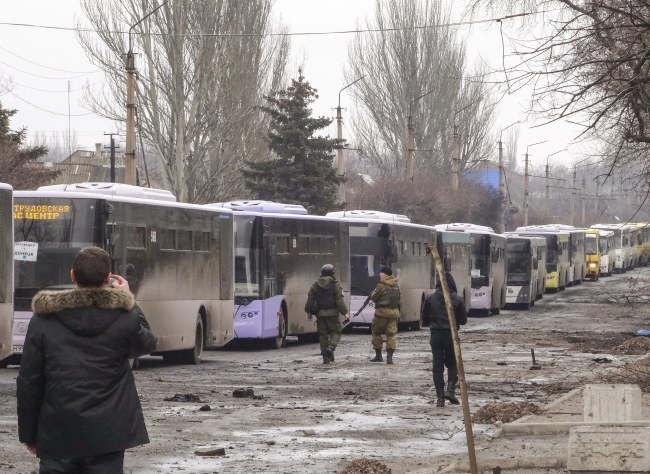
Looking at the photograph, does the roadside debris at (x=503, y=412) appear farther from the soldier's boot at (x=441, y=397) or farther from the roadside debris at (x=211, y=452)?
the roadside debris at (x=211, y=452)

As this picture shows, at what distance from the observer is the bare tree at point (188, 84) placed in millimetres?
53844

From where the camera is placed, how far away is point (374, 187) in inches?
2793

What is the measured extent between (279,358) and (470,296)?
22746 mm

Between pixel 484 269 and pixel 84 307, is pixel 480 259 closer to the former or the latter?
pixel 484 269

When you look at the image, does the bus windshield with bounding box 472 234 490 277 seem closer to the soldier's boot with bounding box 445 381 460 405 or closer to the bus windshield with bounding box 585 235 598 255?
the soldier's boot with bounding box 445 381 460 405

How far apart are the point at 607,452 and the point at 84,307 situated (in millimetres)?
4759

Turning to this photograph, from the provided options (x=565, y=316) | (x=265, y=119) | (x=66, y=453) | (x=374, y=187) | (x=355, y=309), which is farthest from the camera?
(x=374, y=187)

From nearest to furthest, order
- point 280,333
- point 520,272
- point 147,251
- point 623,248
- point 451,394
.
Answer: point 451,394 < point 147,251 < point 280,333 < point 520,272 < point 623,248

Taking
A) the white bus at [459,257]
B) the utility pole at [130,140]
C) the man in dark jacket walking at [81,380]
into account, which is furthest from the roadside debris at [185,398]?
the white bus at [459,257]

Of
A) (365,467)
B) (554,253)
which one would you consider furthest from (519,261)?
(365,467)

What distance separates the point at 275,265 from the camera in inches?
1198

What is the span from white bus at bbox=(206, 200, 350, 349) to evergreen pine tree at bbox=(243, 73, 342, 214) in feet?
72.4

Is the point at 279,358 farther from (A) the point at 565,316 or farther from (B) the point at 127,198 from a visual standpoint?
(A) the point at 565,316

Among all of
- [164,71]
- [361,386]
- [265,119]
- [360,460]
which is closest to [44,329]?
[360,460]
